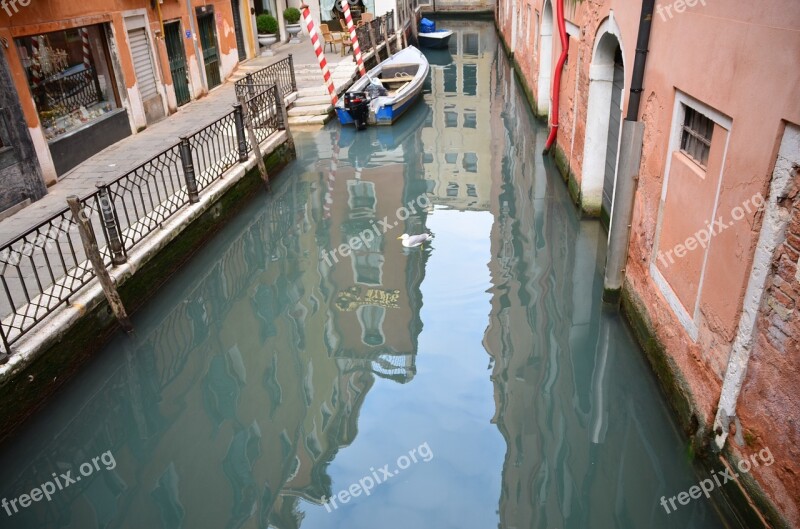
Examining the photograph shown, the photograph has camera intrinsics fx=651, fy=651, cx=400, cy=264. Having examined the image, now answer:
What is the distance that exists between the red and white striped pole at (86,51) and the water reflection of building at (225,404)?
4215 millimetres

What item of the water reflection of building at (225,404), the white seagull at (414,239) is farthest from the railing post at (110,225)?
the white seagull at (414,239)

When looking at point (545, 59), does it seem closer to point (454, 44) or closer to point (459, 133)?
point (459, 133)

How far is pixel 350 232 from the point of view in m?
7.79

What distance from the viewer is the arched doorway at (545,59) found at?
11.7 m

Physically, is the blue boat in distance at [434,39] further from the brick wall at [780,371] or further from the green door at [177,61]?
the brick wall at [780,371]

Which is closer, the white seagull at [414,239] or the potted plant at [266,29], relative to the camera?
the white seagull at [414,239]

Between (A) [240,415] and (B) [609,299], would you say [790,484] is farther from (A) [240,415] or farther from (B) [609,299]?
(A) [240,415]

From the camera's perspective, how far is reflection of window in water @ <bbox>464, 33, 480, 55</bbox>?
22.6 m

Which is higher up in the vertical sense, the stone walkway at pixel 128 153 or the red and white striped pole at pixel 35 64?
the red and white striped pole at pixel 35 64

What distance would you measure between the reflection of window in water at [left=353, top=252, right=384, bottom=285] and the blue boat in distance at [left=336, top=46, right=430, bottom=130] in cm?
587

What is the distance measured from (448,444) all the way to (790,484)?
2.04 meters

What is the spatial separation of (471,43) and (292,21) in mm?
7924

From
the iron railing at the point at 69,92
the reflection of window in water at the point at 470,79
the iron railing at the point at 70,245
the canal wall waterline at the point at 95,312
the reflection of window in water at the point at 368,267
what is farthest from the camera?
the reflection of window in water at the point at 470,79

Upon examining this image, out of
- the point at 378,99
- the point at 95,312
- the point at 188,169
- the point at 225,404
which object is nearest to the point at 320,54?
the point at 378,99
